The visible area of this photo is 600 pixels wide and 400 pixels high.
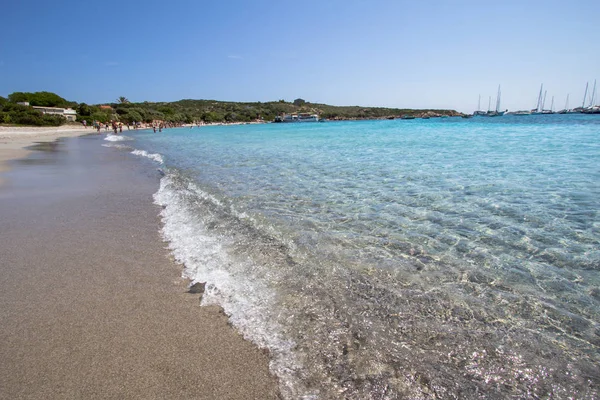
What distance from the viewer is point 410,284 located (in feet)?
14.0

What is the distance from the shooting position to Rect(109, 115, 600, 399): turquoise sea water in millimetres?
2773

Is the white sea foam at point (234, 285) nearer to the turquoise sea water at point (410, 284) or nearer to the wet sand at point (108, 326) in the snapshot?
the turquoise sea water at point (410, 284)

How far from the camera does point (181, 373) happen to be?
9.17ft

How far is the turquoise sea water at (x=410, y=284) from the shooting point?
277cm

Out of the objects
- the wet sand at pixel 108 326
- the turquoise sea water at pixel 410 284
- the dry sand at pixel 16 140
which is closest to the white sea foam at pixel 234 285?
the turquoise sea water at pixel 410 284

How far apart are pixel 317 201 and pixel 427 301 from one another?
5156 millimetres

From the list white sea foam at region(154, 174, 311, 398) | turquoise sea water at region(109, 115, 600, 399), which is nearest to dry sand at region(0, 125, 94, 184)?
white sea foam at region(154, 174, 311, 398)

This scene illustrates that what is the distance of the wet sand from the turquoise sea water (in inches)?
13.7

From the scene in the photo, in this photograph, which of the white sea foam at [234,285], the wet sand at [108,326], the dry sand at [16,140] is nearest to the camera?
the wet sand at [108,326]

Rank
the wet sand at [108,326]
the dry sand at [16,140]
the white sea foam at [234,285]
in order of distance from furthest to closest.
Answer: the dry sand at [16,140] → the white sea foam at [234,285] → the wet sand at [108,326]

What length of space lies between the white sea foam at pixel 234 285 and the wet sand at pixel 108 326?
13 centimetres

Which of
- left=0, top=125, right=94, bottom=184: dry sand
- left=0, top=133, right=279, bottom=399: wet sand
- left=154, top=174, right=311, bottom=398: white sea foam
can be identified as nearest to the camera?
left=0, top=133, right=279, bottom=399: wet sand

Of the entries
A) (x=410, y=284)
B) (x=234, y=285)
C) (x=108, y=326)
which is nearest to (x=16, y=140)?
(x=108, y=326)

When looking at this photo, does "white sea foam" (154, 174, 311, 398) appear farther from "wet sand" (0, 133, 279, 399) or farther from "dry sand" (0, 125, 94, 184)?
"dry sand" (0, 125, 94, 184)
